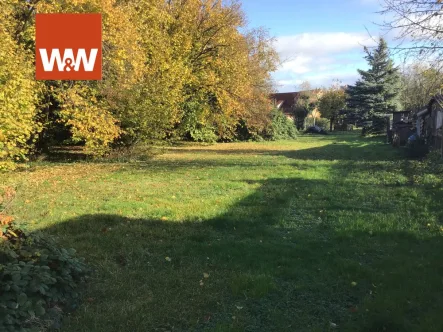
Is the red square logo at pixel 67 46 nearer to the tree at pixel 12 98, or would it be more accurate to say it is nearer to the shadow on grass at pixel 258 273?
the tree at pixel 12 98

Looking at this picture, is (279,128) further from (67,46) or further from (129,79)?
(67,46)

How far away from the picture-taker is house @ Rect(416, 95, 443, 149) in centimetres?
1599

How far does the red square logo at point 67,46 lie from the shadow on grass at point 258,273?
22.7ft

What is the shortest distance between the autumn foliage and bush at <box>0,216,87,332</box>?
265 inches

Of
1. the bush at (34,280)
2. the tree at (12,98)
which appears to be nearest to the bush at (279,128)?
the tree at (12,98)

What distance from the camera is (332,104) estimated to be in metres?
58.9

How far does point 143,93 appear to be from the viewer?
15492 mm

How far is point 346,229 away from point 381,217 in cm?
115

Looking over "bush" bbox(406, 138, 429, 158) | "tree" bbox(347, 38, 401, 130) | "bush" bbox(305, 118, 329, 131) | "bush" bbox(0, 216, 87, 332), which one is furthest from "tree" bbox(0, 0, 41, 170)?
"bush" bbox(305, 118, 329, 131)

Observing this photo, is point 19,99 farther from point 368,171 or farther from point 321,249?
point 368,171

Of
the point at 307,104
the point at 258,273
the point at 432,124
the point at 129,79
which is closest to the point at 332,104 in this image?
the point at 307,104

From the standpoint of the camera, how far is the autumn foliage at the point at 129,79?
10.9 metres

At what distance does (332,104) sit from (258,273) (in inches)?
2282

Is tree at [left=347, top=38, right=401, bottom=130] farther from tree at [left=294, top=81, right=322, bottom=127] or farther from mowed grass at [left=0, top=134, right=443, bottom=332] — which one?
mowed grass at [left=0, top=134, right=443, bottom=332]
